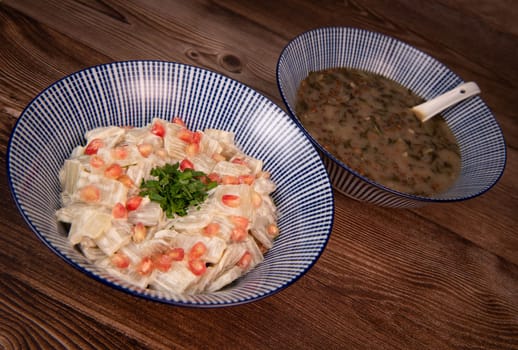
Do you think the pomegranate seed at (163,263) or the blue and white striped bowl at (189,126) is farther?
the pomegranate seed at (163,263)

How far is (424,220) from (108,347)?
80.0 inches

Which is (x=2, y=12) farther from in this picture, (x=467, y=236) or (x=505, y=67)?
(x=505, y=67)

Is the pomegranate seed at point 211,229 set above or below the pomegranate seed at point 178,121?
below

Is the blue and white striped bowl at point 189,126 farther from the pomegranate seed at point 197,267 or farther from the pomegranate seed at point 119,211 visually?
the pomegranate seed at point 119,211

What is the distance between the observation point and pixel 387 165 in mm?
2881

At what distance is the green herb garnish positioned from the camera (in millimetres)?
2193

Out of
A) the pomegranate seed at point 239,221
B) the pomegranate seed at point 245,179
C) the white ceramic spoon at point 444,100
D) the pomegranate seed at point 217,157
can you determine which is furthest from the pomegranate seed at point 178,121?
the white ceramic spoon at point 444,100

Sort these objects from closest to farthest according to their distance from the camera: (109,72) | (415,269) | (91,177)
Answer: (91,177)
(109,72)
(415,269)

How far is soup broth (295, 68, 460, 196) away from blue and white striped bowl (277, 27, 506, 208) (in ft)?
0.28

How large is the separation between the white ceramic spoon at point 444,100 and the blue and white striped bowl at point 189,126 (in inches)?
49.6

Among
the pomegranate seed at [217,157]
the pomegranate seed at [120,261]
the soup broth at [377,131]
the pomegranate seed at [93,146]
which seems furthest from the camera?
the soup broth at [377,131]

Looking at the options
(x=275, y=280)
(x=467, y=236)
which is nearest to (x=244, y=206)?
(x=275, y=280)

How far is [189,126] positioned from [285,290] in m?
1.13

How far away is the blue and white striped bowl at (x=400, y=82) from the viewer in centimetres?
255
